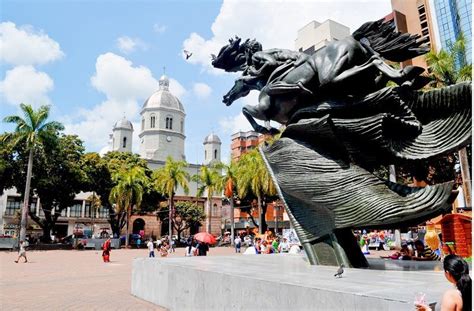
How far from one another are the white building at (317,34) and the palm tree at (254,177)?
26.8 m

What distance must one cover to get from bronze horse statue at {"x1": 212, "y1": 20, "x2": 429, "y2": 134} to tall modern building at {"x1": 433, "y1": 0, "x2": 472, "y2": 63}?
2981cm

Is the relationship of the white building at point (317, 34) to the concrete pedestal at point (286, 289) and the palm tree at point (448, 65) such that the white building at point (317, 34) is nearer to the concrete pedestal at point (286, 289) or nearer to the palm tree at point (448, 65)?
the palm tree at point (448, 65)

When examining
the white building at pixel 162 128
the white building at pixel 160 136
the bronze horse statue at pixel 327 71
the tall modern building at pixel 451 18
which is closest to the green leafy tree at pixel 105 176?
the white building at pixel 160 136

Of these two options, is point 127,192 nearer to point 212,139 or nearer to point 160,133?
point 160,133

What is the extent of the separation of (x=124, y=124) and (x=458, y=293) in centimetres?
7612

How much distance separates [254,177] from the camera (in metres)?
35.9

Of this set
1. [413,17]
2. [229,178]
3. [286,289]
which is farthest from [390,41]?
[413,17]

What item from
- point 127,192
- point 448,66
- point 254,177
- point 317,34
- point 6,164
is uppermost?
point 317,34

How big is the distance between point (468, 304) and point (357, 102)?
483 cm

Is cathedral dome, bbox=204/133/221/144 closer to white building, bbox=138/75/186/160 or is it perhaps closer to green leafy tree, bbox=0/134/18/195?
white building, bbox=138/75/186/160

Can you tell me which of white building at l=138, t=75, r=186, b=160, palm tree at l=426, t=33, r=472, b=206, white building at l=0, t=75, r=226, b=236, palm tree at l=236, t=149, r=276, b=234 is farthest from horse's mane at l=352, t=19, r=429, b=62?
white building at l=138, t=75, r=186, b=160

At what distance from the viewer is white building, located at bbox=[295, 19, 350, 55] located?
2287 inches

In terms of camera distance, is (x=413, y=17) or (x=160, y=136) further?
(x=160, y=136)

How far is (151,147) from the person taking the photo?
238ft
